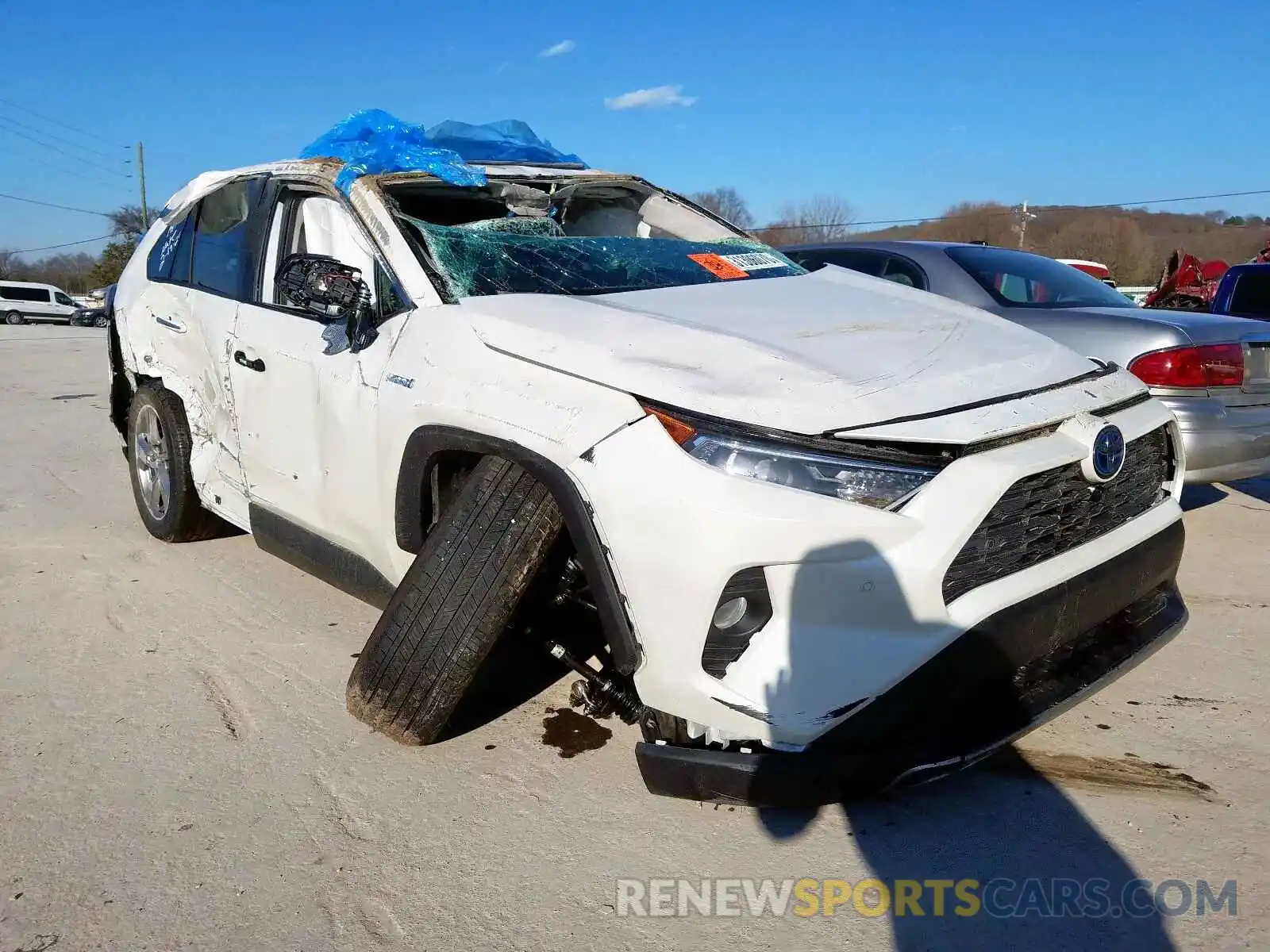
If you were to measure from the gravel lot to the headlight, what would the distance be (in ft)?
2.88

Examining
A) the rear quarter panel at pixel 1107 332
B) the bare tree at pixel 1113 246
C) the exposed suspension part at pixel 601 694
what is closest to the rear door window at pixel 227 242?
the exposed suspension part at pixel 601 694

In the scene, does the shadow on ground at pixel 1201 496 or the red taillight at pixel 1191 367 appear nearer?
the red taillight at pixel 1191 367

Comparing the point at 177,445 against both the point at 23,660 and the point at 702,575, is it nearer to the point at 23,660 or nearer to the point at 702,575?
the point at 23,660

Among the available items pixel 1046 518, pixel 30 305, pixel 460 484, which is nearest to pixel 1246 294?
pixel 1046 518

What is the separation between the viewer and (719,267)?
11.9 feet

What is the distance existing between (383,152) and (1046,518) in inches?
98.8

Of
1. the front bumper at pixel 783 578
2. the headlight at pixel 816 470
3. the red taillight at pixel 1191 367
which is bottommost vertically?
the front bumper at pixel 783 578

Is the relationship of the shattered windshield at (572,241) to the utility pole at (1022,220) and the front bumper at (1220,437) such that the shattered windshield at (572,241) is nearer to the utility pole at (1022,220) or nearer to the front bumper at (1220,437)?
the front bumper at (1220,437)

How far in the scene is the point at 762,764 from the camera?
7.25ft

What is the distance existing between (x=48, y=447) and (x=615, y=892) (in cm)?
712

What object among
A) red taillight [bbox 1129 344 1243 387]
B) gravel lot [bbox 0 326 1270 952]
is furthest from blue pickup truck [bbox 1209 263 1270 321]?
gravel lot [bbox 0 326 1270 952]

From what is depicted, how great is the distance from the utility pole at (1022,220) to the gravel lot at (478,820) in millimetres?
51552

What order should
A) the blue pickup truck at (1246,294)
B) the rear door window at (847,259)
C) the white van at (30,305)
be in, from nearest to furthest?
the rear door window at (847,259) < the blue pickup truck at (1246,294) < the white van at (30,305)

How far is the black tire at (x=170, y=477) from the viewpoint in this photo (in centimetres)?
439
